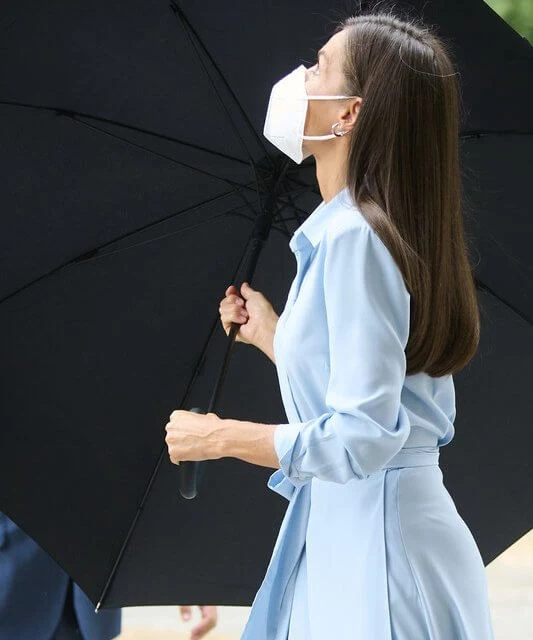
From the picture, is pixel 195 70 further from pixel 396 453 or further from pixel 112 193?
pixel 396 453

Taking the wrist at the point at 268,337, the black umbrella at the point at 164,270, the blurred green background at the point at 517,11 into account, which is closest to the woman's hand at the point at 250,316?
the wrist at the point at 268,337

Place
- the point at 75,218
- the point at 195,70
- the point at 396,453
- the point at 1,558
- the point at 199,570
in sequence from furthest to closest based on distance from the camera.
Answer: the point at 1,558 < the point at 199,570 < the point at 75,218 < the point at 195,70 < the point at 396,453

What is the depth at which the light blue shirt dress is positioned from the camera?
219cm

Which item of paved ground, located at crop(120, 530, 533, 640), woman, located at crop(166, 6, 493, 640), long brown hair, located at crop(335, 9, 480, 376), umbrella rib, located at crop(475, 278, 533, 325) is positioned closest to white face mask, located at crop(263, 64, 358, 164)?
woman, located at crop(166, 6, 493, 640)

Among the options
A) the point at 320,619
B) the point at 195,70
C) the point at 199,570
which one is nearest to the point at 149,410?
the point at 199,570

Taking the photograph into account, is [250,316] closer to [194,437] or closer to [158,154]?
[158,154]

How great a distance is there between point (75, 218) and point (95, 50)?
39 cm

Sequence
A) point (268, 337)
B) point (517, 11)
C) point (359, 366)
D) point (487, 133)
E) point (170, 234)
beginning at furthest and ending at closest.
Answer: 1. point (517, 11)
2. point (170, 234)
3. point (487, 133)
4. point (268, 337)
5. point (359, 366)

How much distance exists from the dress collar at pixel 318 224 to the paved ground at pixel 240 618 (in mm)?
3443

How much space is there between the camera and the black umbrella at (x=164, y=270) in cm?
295

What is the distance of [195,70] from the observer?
9.78 ft

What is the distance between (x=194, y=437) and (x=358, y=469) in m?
0.32

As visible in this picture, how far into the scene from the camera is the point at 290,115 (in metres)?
2.53

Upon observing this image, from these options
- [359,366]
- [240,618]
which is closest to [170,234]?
[359,366]
